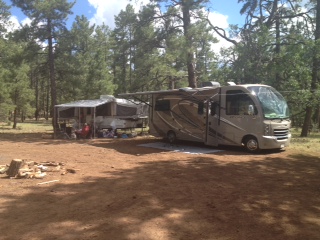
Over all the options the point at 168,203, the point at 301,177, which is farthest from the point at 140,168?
the point at 301,177

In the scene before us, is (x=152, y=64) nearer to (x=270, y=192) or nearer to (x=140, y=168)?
(x=140, y=168)

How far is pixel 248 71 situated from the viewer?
17.5 m

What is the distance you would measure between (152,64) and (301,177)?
43.4ft

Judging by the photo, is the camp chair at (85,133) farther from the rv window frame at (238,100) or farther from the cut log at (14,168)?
the cut log at (14,168)

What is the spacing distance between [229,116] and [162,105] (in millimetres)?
3584

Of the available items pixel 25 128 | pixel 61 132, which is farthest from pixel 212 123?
pixel 25 128

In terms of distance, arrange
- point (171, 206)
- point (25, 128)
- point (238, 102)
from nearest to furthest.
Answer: point (171, 206) → point (238, 102) → point (25, 128)

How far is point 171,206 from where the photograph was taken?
4906 millimetres

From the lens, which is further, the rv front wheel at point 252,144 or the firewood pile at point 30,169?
the rv front wheel at point 252,144

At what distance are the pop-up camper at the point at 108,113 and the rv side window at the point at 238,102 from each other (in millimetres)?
7640

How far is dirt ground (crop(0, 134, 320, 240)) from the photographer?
3.90 metres

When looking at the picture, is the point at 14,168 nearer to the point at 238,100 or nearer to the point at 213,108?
the point at 213,108

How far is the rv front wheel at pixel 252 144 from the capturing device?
10.7m

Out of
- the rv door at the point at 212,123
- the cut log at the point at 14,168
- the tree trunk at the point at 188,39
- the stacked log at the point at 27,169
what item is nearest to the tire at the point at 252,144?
the rv door at the point at 212,123
